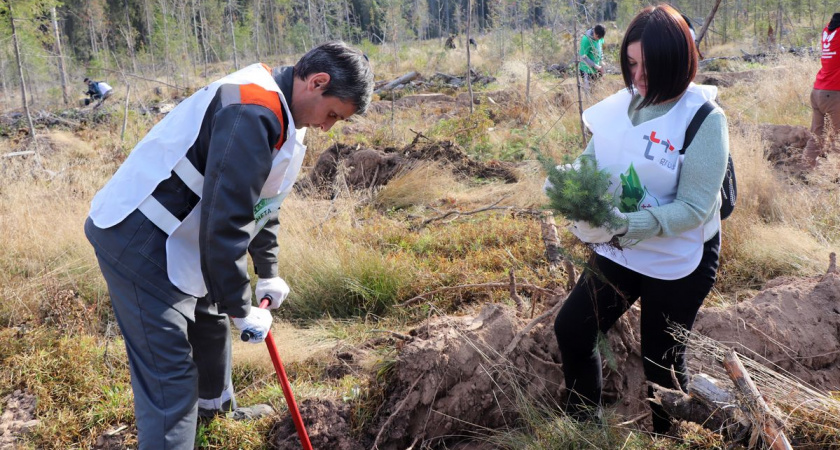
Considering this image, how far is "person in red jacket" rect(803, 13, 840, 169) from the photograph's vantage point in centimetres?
591

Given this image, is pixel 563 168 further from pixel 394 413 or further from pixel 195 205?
pixel 394 413

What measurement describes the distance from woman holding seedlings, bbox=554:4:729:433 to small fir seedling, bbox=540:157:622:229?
0.14ft

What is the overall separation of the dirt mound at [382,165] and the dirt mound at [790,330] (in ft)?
13.9

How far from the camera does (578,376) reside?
2.56m

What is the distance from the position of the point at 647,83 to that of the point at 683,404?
1160 mm

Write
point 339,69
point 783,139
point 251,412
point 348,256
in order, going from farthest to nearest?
point 783,139, point 348,256, point 251,412, point 339,69

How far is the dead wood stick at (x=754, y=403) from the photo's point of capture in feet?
6.73

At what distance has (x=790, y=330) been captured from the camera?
10.5 feet

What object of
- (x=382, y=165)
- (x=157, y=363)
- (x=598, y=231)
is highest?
(x=598, y=231)

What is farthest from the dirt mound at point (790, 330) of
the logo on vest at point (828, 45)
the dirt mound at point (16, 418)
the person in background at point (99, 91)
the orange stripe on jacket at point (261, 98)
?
the person in background at point (99, 91)

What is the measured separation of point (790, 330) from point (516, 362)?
142 centimetres

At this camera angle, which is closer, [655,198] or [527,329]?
[655,198]

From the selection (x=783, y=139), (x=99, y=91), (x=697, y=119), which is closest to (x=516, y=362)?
(x=697, y=119)

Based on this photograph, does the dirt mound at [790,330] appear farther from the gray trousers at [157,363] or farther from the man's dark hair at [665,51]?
the gray trousers at [157,363]
